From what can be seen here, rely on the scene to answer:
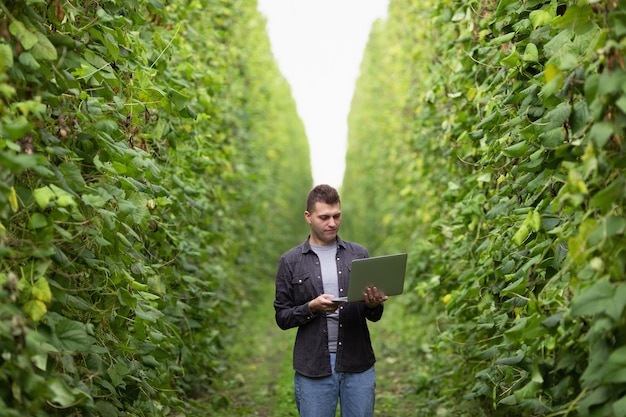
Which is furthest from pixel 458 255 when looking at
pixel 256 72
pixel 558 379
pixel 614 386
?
pixel 256 72

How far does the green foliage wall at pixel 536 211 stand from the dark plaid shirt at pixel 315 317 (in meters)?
0.75

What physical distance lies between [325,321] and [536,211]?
1284 millimetres

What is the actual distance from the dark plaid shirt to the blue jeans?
0.17 feet

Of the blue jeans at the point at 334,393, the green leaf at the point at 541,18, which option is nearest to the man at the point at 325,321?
the blue jeans at the point at 334,393

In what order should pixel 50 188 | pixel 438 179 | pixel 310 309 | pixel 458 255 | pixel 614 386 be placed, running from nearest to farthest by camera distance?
pixel 614 386 → pixel 50 188 → pixel 310 309 → pixel 458 255 → pixel 438 179

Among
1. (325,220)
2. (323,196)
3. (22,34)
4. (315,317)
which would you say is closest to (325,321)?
(315,317)

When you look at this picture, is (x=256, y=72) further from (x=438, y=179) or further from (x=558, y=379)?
(x=558, y=379)

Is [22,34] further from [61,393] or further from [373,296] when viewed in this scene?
[373,296]

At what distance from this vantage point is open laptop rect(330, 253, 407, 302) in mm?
3537

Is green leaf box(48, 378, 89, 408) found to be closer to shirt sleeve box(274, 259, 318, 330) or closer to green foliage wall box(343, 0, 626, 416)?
shirt sleeve box(274, 259, 318, 330)

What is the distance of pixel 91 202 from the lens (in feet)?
9.58

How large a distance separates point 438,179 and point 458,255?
2.23 m

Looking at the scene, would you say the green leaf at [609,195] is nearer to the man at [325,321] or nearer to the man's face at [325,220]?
the man at [325,321]

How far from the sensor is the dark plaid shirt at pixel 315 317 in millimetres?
3814
